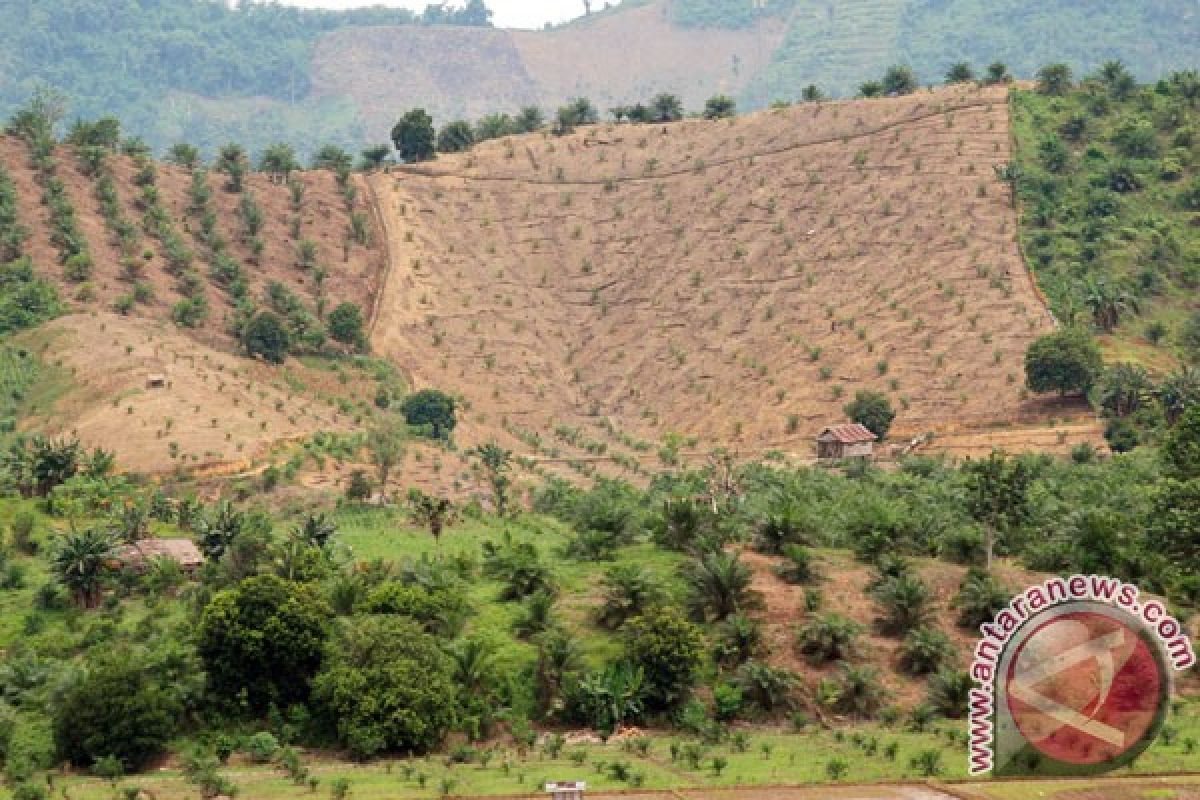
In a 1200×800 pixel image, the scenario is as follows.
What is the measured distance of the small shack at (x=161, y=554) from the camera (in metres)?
53.4

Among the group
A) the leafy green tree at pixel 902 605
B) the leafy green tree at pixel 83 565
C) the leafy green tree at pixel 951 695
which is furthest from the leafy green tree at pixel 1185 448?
the leafy green tree at pixel 83 565

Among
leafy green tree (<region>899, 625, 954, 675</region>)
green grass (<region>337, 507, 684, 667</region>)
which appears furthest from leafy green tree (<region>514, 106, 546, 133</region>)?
leafy green tree (<region>899, 625, 954, 675</region>)

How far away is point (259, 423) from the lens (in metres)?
79.6

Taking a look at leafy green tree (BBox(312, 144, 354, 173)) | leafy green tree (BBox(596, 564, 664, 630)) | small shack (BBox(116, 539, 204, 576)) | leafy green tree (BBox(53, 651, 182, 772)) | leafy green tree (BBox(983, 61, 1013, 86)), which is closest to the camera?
leafy green tree (BBox(53, 651, 182, 772))

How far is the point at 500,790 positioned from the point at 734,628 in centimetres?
1277

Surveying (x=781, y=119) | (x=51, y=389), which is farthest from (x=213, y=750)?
(x=781, y=119)

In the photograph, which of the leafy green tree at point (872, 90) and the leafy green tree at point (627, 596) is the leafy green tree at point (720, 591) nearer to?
the leafy green tree at point (627, 596)

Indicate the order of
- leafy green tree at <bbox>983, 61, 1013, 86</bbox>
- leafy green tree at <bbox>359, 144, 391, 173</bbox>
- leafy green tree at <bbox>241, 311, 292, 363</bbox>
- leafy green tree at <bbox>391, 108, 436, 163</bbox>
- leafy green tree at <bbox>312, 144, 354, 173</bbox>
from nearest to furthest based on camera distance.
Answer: leafy green tree at <bbox>241, 311, 292, 363</bbox>, leafy green tree at <bbox>983, 61, 1013, 86</bbox>, leafy green tree at <bbox>312, 144, 354, 173</bbox>, leafy green tree at <bbox>391, 108, 436, 163</bbox>, leafy green tree at <bbox>359, 144, 391, 173</bbox>

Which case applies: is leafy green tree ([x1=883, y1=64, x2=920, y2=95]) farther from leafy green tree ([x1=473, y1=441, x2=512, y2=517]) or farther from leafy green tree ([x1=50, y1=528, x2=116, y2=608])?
leafy green tree ([x1=50, y1=528, x2=116, y2=608])

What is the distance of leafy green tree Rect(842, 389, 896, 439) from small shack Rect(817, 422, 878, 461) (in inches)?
63.2

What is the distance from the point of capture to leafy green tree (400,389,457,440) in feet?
288

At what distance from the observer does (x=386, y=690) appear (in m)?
42.5

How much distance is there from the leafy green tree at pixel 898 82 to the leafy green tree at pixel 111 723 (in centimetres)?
9150

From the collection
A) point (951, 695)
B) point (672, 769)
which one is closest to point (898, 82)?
point (951, 695)
